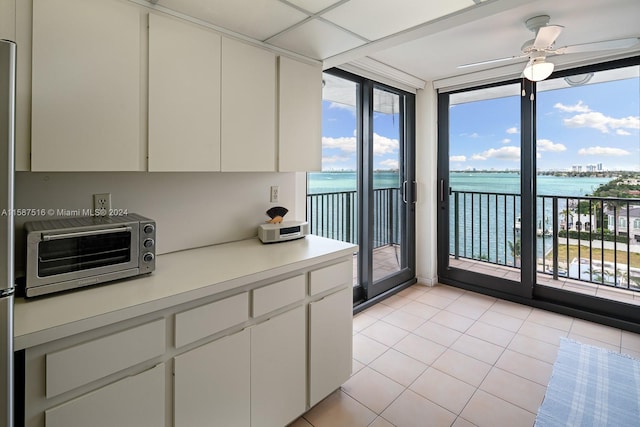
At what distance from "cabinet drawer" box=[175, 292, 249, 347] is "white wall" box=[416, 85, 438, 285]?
3039 millimetres

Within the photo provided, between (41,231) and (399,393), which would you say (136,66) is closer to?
(41,231)

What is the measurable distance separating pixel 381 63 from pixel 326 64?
1.04 meters

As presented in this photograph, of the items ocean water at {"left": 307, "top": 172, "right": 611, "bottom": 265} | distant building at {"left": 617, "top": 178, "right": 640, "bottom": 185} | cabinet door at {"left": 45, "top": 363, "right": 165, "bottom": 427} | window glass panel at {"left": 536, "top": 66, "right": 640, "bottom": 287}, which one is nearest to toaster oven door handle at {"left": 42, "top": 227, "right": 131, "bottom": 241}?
cabinet door at {"left": 45, "top": 363, "right": 165, "bottom": 427}

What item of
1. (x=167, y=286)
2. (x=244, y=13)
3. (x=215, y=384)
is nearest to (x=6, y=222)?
(x=167, y=286)

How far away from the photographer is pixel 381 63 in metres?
3.20

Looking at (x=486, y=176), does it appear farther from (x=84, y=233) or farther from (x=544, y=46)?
(x=84, y=233)

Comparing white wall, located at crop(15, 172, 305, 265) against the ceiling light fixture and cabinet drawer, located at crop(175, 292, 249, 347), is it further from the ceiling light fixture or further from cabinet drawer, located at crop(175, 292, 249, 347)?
the ceiling light fixture

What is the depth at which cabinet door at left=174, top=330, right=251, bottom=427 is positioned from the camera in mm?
1354

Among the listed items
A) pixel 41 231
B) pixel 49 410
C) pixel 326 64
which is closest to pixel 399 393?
pixel 49 410

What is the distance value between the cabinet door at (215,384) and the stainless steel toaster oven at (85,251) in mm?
475

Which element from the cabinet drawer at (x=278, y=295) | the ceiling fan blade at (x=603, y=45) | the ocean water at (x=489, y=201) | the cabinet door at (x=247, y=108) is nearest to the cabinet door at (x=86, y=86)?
the cabinet door at (x=247, y=108)

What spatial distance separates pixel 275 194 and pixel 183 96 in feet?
3.30

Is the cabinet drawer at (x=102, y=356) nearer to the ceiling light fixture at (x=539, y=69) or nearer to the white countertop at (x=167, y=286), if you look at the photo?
the white countertop at (x=167, y=286)

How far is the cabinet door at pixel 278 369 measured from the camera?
1604 millimetres
